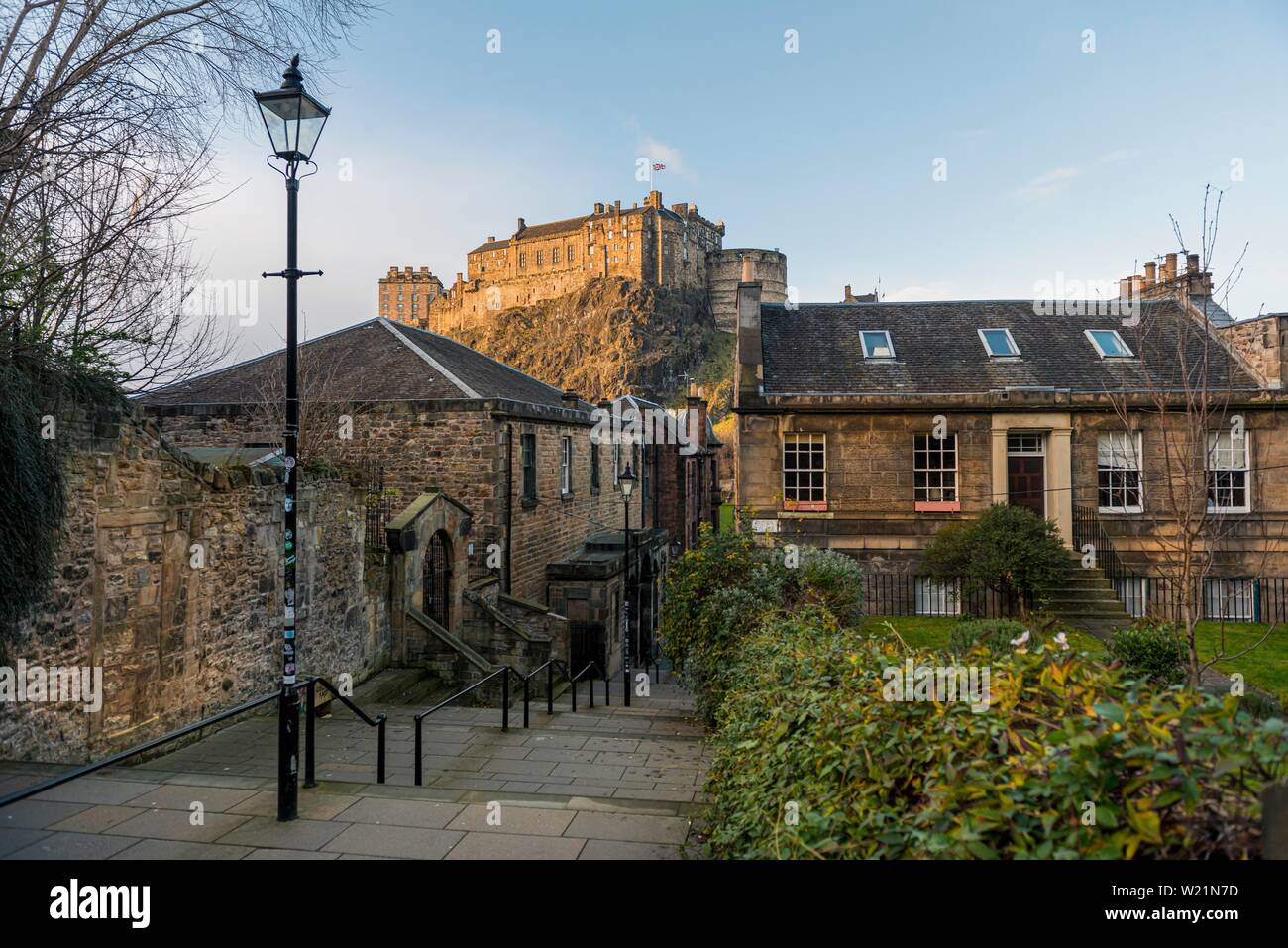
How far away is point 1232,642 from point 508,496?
14787 mm

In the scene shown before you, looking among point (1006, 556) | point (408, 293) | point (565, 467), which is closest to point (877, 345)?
point (1006, 556)

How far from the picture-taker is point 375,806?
21.0 ft

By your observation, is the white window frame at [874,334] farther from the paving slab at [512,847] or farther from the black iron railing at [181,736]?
the paving slab at [512,847]

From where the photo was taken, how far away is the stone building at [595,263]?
326ft

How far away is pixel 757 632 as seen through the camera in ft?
31.4

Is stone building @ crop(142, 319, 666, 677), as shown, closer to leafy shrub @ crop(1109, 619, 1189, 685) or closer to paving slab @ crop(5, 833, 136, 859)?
paving slab @ crop(5, 833, 136, 859)

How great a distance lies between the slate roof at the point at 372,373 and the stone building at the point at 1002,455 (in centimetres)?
709

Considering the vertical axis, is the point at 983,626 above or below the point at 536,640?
above

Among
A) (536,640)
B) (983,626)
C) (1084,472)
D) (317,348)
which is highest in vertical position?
(317,348)

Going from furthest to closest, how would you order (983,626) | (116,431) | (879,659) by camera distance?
(983,626), (116,431), (879,659)

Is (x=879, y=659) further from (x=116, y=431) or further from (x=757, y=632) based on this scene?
(x=116, y=431)

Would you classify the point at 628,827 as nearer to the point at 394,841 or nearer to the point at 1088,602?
the point at 394,841

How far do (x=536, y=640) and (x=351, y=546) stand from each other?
4.45 m
